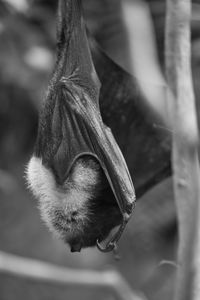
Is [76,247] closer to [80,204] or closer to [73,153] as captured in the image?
[80,204]

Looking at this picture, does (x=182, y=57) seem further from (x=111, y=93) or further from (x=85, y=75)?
(x=111, y=93)

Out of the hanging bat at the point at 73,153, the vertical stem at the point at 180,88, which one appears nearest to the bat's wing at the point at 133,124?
the hanging bat at the point at 73,153

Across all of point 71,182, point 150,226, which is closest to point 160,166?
point 71,182

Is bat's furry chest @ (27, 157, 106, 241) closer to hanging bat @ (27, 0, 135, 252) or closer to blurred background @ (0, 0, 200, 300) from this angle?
hanging bat @ (27, 0, 135, 252)

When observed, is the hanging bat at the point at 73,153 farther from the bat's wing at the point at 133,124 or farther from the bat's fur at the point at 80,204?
the bat's wing at the point at 133,124

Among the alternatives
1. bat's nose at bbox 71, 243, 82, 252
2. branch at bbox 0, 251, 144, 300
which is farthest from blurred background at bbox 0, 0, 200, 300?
bat's nose at bbox 71, 243, 82, 252

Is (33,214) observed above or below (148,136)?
below
